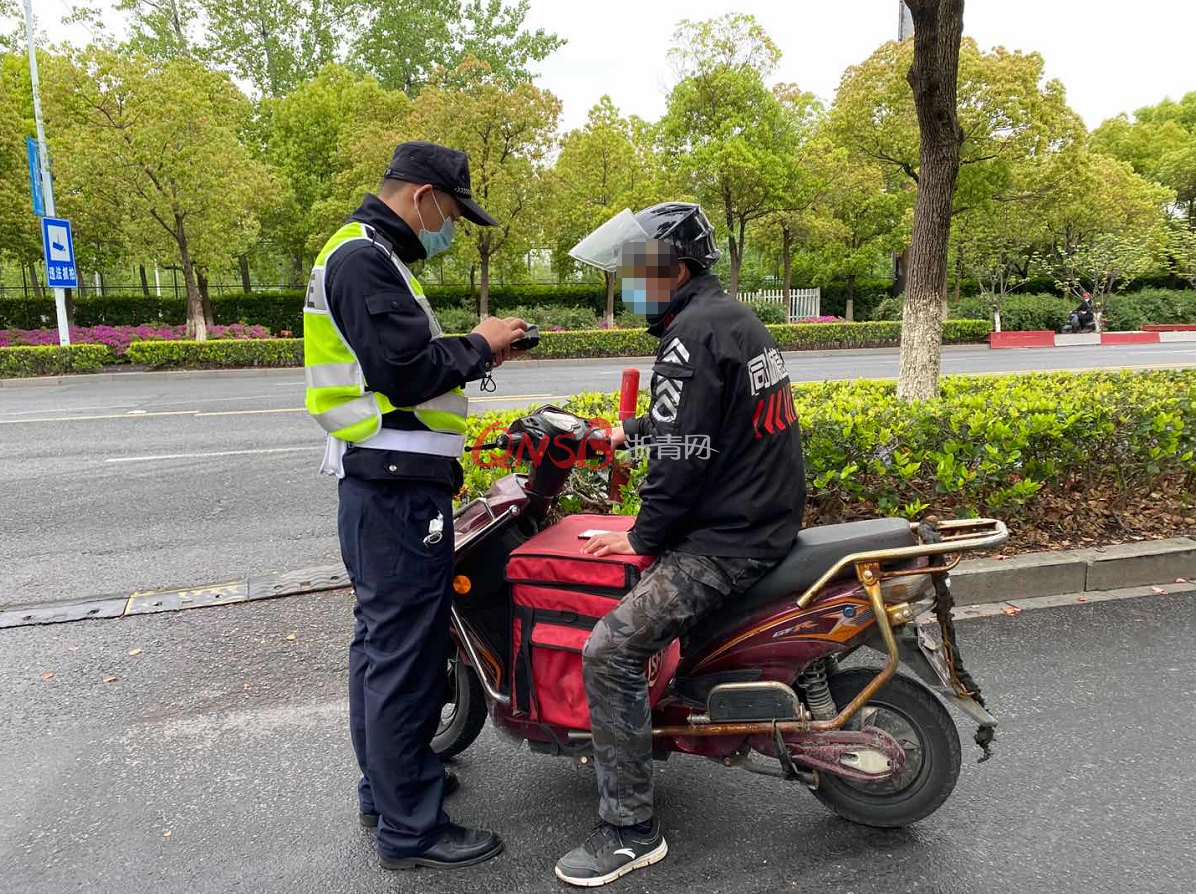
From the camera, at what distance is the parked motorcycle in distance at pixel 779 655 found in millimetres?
2434

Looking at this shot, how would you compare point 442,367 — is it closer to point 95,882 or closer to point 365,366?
point 365,366

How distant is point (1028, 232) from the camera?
86.2 feet

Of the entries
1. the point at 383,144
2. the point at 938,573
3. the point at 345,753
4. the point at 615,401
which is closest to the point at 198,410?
the point at 615,401

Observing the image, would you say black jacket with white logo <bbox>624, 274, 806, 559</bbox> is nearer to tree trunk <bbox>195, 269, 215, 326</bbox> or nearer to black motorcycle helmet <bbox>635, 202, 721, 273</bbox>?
black motorcycle helmet <bbox>635, 202, 721, 273</bbox>

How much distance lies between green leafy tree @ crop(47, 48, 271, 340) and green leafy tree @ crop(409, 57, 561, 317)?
5465 millimetres

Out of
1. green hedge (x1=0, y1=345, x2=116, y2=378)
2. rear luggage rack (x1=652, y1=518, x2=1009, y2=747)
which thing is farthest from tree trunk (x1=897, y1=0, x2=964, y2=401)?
green hedge (x1=0, y1=345, x2=116, y2=378)

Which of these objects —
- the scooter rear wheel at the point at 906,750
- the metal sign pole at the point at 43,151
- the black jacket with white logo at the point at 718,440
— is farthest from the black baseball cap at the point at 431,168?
the metal sign pole at the point at 43,151

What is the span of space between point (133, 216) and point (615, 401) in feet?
66.2

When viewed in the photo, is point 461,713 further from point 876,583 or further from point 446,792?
point 876,583

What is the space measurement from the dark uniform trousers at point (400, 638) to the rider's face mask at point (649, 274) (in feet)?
2.78

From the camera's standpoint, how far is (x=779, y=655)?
8.18ft

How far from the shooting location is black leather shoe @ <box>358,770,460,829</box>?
2.68 m

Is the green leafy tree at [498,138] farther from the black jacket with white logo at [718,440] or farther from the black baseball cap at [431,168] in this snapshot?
the black jacket with white logo at [718,440]

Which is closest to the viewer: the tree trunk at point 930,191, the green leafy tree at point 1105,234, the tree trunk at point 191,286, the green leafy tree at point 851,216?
the tree trunk at point 930,191
